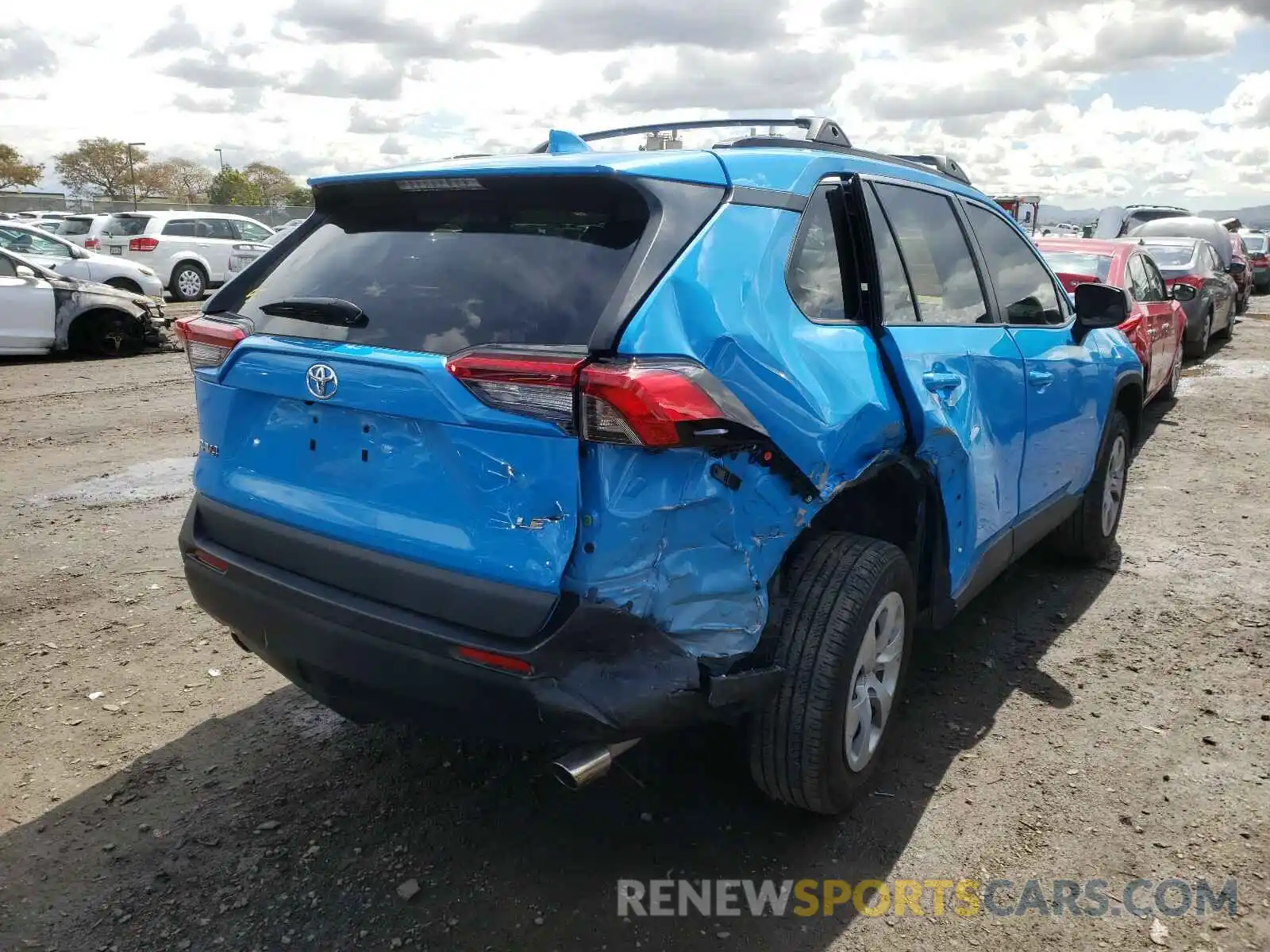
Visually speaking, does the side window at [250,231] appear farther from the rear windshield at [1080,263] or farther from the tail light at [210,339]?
the tail light at [210,339]

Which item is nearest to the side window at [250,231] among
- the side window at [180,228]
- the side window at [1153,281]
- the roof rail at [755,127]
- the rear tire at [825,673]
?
the side window at [180,228]

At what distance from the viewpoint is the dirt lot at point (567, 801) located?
99.0 inches

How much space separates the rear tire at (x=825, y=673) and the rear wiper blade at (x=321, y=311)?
1312 millimetres

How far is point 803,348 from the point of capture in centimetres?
251

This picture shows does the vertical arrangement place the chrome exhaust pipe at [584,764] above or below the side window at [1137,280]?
below

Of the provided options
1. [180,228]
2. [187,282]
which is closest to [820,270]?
[187,282]

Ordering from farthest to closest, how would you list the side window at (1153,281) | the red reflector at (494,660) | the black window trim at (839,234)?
the side window at (1153,281), the black window trim at (839,234), the red reflector at (494,660)

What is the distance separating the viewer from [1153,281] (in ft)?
29.9

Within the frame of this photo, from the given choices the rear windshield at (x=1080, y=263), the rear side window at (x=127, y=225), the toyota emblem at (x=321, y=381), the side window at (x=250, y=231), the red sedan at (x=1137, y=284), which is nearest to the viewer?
the toyota emblem at (x=321, y=381)

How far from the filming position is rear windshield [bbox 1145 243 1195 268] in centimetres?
1270

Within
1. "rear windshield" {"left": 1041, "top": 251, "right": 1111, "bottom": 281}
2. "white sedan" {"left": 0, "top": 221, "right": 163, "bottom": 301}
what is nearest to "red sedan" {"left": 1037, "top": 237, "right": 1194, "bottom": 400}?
"rear windshield" {"left": 1041, "top": 251, "right": 1111, "bottom": 281}

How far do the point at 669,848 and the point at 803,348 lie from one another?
4.70 ft

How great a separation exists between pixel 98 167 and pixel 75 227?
7037 centimetres

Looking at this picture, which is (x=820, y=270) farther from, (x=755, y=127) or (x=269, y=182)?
(x=269, y=182)
